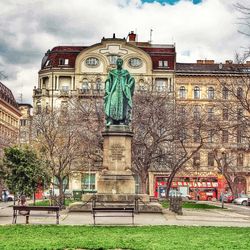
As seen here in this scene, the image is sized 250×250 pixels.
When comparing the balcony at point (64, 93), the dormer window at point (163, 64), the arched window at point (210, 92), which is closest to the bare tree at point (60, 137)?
the balcony at point (64, 93)

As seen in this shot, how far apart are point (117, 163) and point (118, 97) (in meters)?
3.59

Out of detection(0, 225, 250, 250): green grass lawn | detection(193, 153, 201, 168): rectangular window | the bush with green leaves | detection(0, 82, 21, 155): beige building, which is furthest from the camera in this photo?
detection(0, 82, 21, 155): beige building

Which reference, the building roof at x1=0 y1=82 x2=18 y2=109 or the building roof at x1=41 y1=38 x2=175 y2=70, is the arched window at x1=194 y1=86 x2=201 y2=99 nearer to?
the building roof at x1=41 y1=38 x2=175 y2=70

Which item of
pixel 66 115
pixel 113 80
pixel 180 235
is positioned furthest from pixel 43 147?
pixel 180 235

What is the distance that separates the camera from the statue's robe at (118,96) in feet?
101

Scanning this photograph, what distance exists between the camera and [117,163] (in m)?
29.4

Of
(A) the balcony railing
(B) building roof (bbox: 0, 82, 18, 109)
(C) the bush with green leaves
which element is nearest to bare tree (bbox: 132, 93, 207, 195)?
(C) the bush with green leaves

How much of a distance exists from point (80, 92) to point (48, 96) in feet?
21.8

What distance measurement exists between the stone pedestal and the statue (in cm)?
58

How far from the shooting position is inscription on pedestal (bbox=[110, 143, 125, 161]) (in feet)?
96.7

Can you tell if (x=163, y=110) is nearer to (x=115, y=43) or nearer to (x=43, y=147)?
(x=43, y=147)

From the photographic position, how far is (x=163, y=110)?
50.8 meters

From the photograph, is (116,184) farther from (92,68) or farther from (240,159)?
(92,68)

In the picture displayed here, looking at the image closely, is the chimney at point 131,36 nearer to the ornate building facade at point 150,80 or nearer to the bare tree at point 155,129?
the ornate building facade at point 150,80
